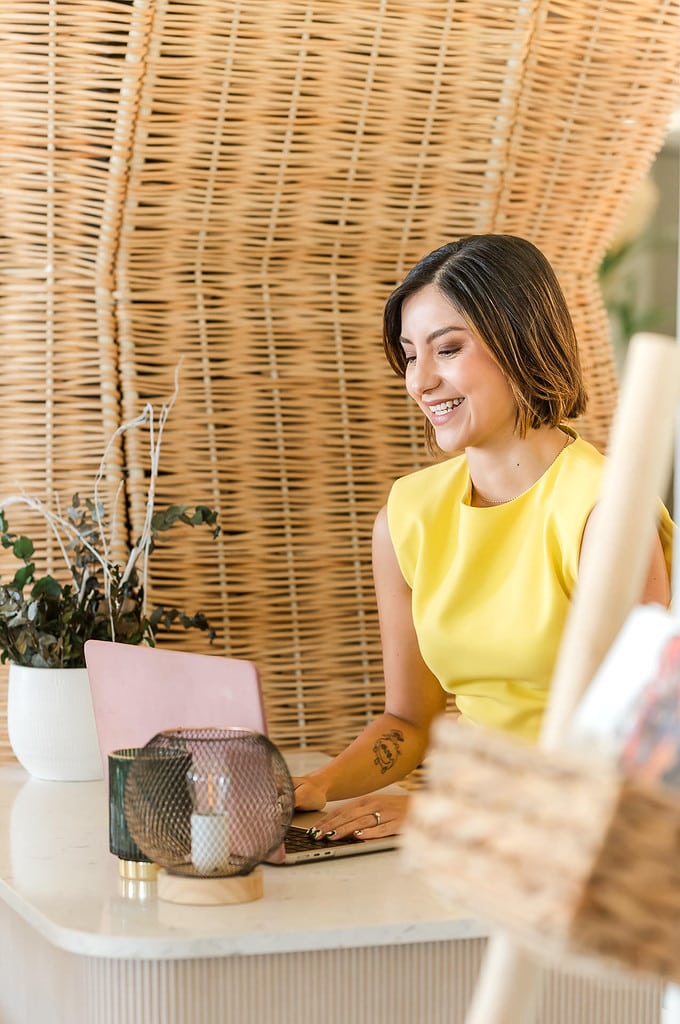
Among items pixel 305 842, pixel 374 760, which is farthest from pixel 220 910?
pixel 374 760

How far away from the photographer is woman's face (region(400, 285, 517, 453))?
4.85 ft

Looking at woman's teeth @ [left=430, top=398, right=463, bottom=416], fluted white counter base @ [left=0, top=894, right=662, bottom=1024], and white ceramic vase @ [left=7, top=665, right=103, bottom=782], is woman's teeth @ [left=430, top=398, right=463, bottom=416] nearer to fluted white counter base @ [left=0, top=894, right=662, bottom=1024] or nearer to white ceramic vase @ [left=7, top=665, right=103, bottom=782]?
white ceramic vase @ [left=7, top=665, right=103, bottom=782]

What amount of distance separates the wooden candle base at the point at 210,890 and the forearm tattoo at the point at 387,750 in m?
0.45

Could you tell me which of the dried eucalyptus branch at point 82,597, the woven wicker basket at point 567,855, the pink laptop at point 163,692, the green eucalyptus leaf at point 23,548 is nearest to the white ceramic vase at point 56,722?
the dried eucalyptus branch at point 82,597

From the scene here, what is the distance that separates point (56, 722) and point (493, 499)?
2.00 feet

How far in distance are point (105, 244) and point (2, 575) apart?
0.46 meters

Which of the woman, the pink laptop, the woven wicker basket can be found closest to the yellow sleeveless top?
the woman

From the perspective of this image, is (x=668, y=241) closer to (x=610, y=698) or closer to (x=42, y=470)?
(x=42, y=470)

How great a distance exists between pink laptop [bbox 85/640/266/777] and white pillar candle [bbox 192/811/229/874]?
11cm

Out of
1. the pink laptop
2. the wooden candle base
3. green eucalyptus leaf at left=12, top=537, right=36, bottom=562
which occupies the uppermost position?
green eucalyptus leaf at left=12, top=537, right=36, bottom=562

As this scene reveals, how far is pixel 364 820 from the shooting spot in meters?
1.26

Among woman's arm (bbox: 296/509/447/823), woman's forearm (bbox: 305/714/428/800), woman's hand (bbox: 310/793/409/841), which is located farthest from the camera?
woman's arm (bbox: 296/509/447/823)

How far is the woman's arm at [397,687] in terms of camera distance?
5.00 feet

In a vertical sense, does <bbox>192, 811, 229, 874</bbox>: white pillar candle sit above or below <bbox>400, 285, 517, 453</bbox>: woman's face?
below
